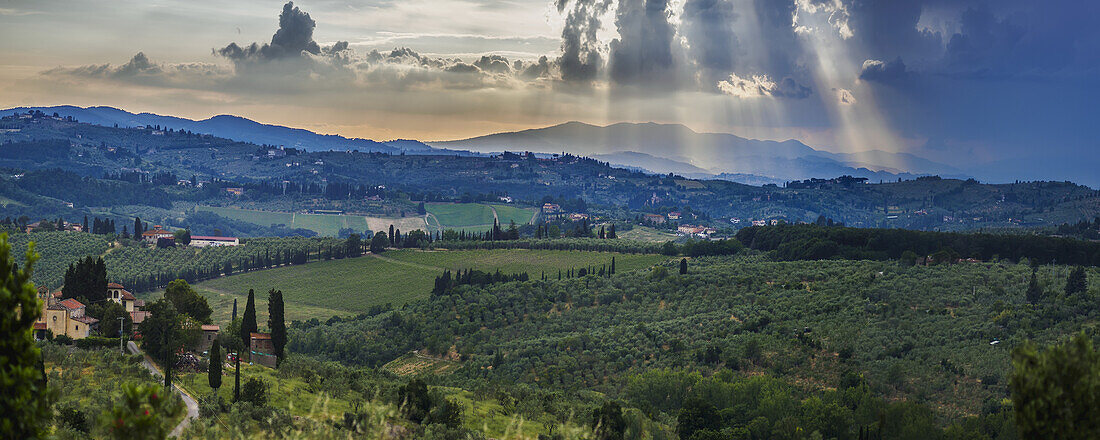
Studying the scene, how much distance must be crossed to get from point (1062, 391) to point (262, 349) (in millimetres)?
49597

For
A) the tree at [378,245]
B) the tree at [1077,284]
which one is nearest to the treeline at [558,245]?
the tree at [378,245]

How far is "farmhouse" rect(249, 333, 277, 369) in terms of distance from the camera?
181 ft

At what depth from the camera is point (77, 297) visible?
5666cm

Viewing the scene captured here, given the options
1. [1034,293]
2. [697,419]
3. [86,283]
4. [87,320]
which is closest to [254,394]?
[87,320]

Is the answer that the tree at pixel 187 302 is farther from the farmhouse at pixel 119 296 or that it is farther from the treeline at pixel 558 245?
the treeline at pixel 558 245

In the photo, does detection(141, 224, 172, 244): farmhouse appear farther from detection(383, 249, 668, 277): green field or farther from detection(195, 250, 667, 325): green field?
detection(383, 249, 668, 277): green field

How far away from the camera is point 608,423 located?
44.6 m

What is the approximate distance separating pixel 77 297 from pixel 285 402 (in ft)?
81.2

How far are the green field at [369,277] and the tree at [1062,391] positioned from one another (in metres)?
92.0

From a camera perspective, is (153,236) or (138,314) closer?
(138,314)

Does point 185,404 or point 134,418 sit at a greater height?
point 134,418

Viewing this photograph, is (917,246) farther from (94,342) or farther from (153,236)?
(153,236)

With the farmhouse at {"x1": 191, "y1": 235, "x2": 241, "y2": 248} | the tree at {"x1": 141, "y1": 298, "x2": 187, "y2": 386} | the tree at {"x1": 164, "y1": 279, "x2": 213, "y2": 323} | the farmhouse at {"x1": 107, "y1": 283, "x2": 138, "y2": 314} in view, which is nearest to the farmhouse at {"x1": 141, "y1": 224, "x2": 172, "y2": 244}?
the farmhouse at {"x1": 191, "y1": 235, "x2": 241, "y2": 248}

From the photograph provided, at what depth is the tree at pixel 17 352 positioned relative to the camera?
49.9 feet
